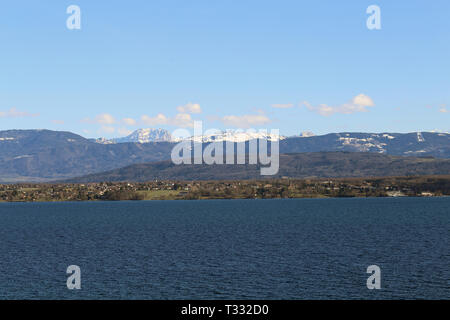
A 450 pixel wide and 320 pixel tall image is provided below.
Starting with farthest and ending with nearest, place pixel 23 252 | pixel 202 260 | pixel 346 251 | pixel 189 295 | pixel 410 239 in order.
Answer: pixel 410 239, pixel 23 252, pixel 346 251, pixel 202 260, pixel 189 295

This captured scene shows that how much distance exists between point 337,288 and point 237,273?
20179 millimetres

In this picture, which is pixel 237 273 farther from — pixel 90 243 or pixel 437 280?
pixel 90 243

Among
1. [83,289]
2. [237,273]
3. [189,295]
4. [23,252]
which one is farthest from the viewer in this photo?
[23,252]

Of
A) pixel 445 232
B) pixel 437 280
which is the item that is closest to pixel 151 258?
pixel 437 280

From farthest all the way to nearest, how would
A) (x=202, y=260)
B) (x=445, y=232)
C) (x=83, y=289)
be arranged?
(x=445, y=232) → (x=202, y=260) → (x=83, y=289)

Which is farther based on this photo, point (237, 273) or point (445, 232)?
point (445, 232)

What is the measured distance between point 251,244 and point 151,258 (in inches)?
1277

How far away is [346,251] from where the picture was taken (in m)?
121
